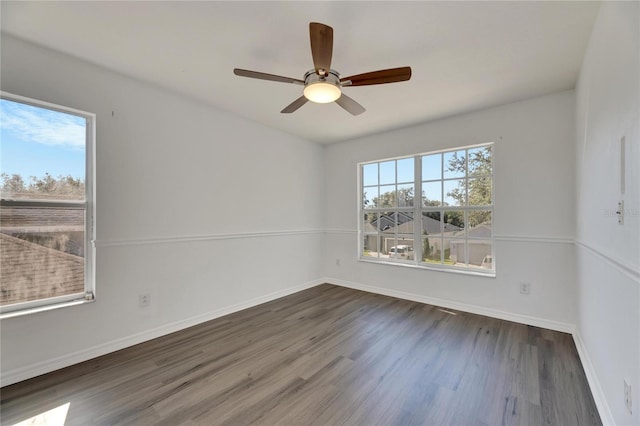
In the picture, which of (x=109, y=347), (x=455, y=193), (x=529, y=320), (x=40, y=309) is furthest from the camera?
(x=455, y=193)

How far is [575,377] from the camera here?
197 cm

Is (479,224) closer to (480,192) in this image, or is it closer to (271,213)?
(480,192)

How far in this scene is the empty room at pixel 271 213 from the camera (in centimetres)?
164

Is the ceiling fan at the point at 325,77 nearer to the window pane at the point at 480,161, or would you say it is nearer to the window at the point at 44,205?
the window at the point at 44,205

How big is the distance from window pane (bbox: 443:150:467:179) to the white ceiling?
0.83 metres

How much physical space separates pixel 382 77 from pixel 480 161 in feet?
7.32

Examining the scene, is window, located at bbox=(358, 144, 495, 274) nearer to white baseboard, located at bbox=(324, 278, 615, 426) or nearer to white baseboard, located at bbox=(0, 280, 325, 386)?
white baseboard, located at bbox=(324, 278, 615, 426)

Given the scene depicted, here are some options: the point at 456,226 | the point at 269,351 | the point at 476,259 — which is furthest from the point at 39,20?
the point at 476,259

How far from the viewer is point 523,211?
300 cm

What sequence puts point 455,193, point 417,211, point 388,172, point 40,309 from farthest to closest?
point 388,172 < point 417,211 < point 455,193 < point 40,309

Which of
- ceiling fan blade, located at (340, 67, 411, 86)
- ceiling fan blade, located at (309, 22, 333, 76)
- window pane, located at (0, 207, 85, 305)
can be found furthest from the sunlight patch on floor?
ceiling fan blade, located at (340, 67, 411, 86)

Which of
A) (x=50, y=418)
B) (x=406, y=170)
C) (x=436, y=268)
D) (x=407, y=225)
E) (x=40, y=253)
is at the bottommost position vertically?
(x=50, y=418)

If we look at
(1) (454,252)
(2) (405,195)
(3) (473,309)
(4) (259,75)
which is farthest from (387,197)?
(4) (259,75)

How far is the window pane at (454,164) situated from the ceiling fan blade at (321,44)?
2.45 metres
